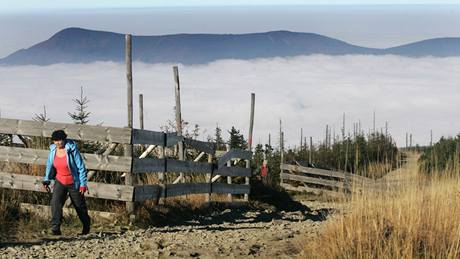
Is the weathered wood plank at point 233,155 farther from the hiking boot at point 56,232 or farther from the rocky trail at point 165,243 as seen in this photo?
the hiking boot at point 56,232

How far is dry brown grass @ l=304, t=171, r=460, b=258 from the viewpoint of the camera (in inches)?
291

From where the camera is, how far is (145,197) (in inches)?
515

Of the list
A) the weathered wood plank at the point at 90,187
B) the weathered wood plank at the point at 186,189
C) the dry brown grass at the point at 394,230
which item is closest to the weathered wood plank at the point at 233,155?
the weathered wood plank at the point at 186,189

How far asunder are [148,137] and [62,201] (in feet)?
7.32

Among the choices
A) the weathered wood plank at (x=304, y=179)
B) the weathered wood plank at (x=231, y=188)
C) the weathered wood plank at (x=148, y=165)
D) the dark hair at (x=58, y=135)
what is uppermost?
the dark hair at (x=58, y=135)

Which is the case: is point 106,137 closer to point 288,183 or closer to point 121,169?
point 121,169

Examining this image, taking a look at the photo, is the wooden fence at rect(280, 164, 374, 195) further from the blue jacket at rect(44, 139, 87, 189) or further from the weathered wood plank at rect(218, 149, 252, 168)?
the blue jacket at rect(44, 139, 87, 189)

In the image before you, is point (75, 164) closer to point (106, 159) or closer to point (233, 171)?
point (106, 159)

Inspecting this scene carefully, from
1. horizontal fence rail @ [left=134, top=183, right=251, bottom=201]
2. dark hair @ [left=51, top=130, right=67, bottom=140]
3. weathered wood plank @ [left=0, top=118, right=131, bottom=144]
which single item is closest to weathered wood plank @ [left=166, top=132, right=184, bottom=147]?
horizontal fence rail @ [left=134, top=183, right=251, bottom=201]

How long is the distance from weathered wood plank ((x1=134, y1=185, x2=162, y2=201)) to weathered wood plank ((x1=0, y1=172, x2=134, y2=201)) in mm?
204

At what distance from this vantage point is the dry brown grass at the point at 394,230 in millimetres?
7387

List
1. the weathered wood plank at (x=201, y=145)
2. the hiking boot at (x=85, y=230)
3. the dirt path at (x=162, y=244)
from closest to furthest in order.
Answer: the dirt path at (x=162, y=244) < the hiking boot at (x=85, y=230) < the weathered wood plank at (x=201, y=145)

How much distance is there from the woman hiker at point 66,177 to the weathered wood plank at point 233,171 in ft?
20.7

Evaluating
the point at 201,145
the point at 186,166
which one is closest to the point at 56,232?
the point at 186,166
